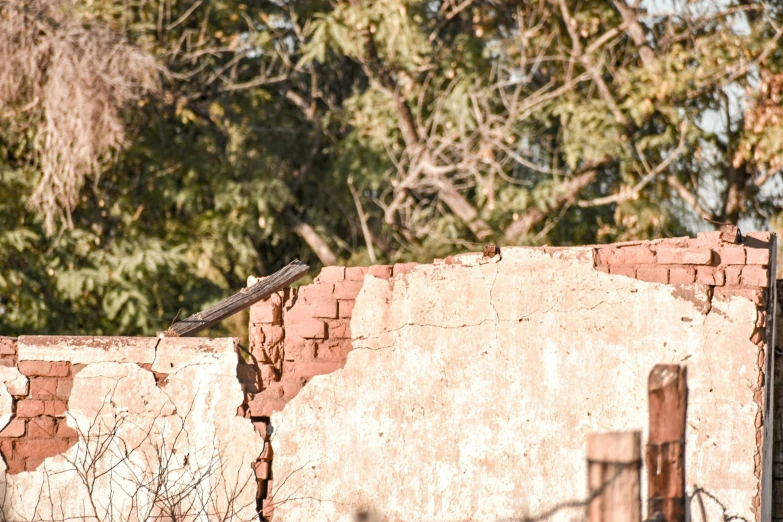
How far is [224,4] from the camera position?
369 inches

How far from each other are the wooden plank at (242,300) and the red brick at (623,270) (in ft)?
4.76

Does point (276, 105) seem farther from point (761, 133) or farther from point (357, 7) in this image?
point (761, 133)

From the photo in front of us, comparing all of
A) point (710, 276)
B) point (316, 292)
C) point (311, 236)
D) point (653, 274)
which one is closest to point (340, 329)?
point (316, 292)

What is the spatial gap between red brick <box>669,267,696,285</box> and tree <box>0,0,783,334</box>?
462 cm

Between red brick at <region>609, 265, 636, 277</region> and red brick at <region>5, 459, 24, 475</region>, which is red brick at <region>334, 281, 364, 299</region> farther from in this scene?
red brick at <region>5, 459, 24, 475</region>

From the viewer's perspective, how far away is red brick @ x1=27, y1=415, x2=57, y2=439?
14.0 ft

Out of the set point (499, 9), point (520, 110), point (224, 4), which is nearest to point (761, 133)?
point (520, 110)

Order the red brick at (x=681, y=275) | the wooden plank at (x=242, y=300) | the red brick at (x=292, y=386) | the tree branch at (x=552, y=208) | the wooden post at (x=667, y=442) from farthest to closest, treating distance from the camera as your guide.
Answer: the tree branch at (x=552, y=208) → the wooden plank at (x=242, y=300) → the red brick at (x=292, y=386) → the red brick at (x=681, y=275) → the wooden post at (x=667, y=442)

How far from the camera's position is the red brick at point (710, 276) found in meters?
3.82

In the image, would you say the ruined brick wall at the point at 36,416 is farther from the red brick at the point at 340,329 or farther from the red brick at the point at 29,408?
the red brick at the point at 340,329

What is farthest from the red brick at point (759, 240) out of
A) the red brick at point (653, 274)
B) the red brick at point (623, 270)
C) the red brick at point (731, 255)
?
the red brick at point (623, 270)

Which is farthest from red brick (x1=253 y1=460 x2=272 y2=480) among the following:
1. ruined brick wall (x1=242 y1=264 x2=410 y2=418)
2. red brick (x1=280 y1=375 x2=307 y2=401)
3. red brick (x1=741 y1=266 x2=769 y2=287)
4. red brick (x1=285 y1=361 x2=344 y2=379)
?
red brick (x1=741 y1=266 x2=769 y2=287)

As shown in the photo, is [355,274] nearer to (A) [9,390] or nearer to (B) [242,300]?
(B) [242,300]

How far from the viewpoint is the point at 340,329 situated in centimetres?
425
